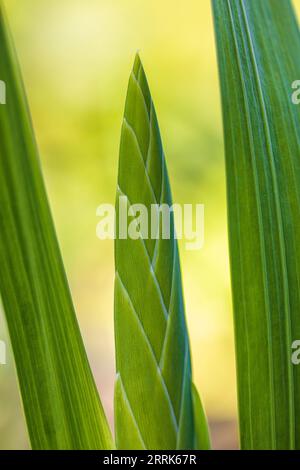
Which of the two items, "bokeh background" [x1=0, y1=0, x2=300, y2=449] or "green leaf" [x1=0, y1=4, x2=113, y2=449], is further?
"bokeh background" [x1=0, y1=0, x2=300, y2=449]

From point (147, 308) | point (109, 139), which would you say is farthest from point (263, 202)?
point (109, 139)

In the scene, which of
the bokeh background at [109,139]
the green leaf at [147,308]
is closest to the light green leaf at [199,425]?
the green leaf at [147,308]

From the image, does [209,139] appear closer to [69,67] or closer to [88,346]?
[69,67]

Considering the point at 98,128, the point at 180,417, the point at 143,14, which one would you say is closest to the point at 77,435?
the point at 180,417

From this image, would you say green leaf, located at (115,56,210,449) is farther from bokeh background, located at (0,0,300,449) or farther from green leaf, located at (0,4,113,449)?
bokeh background, located at (0,0,300,449)

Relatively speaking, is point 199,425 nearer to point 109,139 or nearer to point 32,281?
point 32,281

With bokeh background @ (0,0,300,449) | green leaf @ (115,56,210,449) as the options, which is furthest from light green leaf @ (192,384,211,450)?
bokeh background @ (0,0,300,449)

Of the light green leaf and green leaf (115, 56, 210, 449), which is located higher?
green leaf (115, 56, 210, 449)
